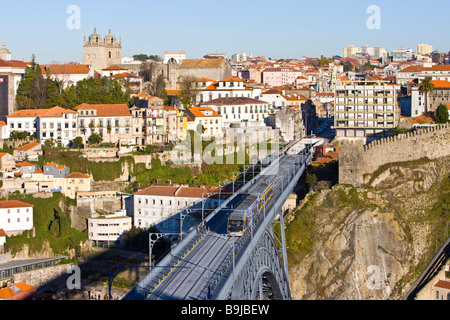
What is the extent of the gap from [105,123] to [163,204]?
995 centimetres

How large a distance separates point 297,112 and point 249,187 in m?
23.6

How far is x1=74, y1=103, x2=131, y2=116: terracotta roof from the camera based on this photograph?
147ft

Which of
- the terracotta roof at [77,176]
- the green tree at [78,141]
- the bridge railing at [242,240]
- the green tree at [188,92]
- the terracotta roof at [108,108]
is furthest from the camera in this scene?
the green tree at [188,92]

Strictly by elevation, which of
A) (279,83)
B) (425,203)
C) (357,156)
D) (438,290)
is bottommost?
(438,290)

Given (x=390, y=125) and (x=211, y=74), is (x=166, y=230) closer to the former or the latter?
(x=390, y=125)

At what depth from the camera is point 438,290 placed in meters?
31.5

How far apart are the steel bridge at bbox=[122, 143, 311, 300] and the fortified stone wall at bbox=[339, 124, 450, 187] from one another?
775 centimetres

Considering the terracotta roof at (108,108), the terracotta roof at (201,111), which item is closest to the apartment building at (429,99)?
the terracotta roof at (201,111)

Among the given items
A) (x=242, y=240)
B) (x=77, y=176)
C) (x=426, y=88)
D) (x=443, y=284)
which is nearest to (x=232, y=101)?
(x=426, y=88)

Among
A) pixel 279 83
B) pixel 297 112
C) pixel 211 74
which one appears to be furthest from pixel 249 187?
pixel 279 83

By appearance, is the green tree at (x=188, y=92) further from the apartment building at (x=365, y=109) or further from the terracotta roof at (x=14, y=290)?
the terracotta roof at (x=14, y=290)

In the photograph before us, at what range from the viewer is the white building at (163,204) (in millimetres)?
36906

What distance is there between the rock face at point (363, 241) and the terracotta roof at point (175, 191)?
5.59m

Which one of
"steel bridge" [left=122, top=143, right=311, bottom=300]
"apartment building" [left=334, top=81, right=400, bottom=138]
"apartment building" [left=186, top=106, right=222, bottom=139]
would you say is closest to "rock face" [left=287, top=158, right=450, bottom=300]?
"steel bridge" [left=122, top=143, right=311, bottom=300]
